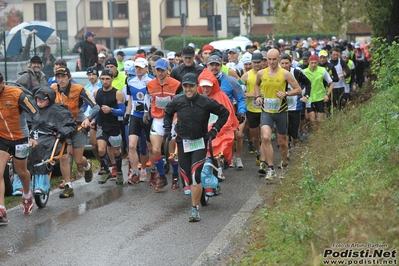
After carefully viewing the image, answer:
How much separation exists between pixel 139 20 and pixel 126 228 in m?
63.1

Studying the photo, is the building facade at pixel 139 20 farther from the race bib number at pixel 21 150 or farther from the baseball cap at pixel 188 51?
the race bib number at pixel 21 150

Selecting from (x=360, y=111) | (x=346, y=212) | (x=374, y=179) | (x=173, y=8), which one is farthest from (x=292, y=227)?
(x=173, y=8)

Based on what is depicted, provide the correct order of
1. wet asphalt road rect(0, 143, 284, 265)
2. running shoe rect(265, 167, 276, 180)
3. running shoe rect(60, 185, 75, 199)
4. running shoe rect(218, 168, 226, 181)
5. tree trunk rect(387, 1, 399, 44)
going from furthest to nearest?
tree trunk rect(387, 1, 399, 44), running shoe rect(218, 168, 226, 181), running shoe rect(265, 167, 276, 180), running shoe rect(60, 185, 75, 199), wet asphalt road rect(0, 143, 284, 265)

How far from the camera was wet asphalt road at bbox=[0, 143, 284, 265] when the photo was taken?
862cm

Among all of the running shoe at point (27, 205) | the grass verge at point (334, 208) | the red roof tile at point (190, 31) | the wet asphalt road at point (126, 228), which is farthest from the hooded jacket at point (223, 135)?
the red roof tile at point (190, 31)

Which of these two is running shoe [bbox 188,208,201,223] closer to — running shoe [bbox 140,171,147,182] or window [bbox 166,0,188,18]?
running shoe [bbox 140,171,147,182]

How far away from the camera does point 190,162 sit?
1079 centimetres

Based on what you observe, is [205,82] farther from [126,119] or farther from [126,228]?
[126,228]

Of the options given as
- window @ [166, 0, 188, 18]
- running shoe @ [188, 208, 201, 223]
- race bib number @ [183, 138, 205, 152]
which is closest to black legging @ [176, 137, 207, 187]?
race bib number @ [183, 138, 205, 152]

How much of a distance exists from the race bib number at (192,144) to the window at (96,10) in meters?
63.4

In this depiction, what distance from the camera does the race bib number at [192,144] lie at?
10711 millimetres

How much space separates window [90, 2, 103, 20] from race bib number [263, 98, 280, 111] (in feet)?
199

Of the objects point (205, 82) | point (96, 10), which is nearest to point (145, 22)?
point (96, 10)

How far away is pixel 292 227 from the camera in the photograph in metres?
7.75
